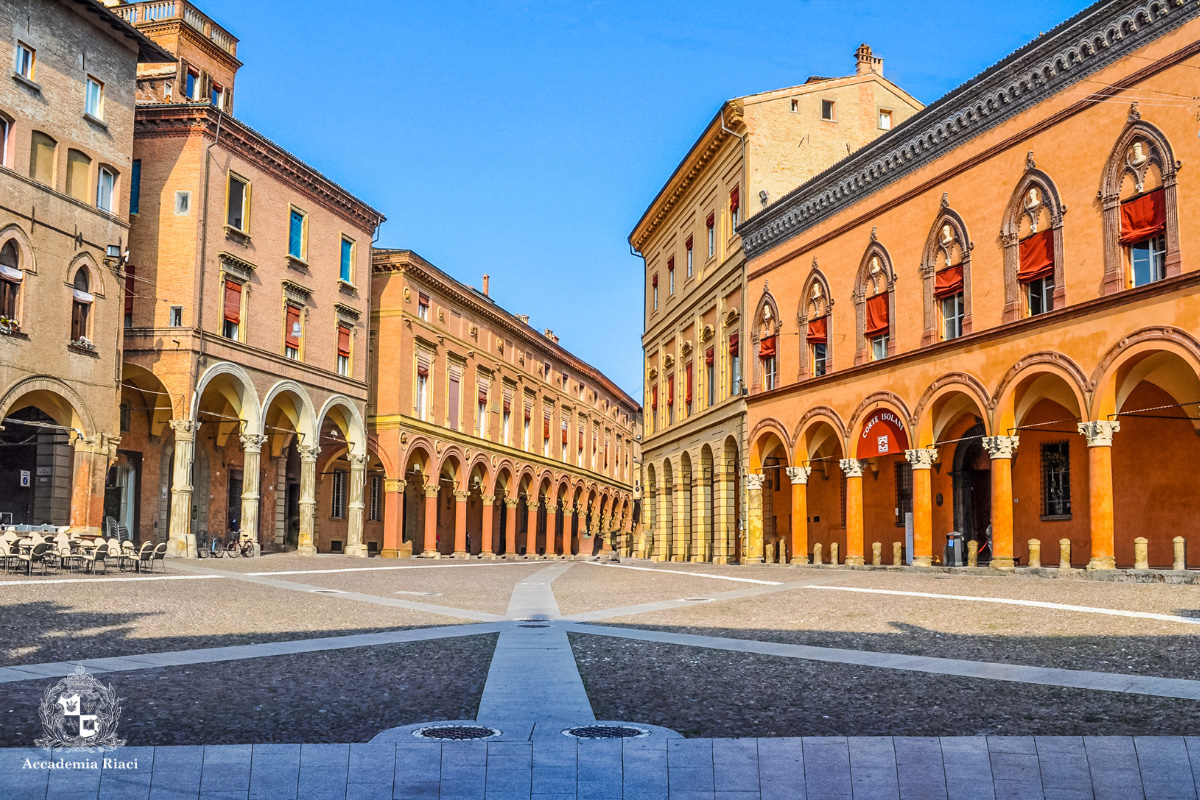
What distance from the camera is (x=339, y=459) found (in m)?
48.1

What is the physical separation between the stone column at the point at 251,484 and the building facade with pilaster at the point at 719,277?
15.7 meters

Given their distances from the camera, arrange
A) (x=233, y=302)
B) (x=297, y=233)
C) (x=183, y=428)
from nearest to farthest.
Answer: (x=183, y=428), (x=233, y=302), (x=297, y=233)

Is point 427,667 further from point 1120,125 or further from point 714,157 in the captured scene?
point 714,157

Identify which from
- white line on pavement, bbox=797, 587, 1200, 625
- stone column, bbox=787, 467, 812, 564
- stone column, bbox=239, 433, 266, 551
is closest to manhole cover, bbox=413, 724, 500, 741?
white line on pavement, bbox=797, 587, 1200, 625

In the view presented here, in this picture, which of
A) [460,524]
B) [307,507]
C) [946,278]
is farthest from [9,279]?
[460,524]

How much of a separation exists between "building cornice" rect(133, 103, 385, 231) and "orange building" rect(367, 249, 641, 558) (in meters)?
6.03

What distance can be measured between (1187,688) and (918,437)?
20660 millimetres

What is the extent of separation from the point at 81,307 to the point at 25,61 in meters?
6.31

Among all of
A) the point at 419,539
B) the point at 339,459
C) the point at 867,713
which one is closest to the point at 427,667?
the point at 867,713

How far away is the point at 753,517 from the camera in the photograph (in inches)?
1427

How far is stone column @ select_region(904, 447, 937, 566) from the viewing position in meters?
27.9

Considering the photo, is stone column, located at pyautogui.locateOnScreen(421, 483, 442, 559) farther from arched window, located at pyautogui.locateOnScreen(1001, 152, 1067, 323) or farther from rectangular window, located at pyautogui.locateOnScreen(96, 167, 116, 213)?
arched window, located at pyautogui.locateOnScreen(1001, 152, 1067, 323)

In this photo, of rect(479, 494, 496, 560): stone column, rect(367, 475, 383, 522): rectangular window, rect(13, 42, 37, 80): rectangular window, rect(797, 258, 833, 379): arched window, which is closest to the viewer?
rect(13, 42, 37, 80): rectangular window

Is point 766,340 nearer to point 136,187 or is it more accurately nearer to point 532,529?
point 136,187
